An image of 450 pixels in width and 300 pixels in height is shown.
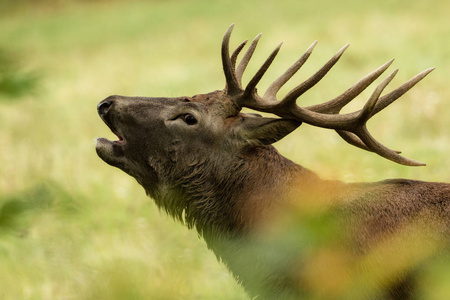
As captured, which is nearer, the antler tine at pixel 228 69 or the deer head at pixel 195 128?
the deer head at pixel 195 128

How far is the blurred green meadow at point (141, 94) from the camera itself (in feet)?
8.77

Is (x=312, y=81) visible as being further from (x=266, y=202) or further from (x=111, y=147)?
(x=111, y=147)

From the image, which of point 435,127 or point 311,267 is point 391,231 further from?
Result: point 435,127

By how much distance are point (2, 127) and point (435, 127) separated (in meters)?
7.46

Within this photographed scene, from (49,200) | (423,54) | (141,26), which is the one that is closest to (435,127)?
(423,54)

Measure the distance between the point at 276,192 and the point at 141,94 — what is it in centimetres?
1234

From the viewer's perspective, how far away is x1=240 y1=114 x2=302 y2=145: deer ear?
182 inches

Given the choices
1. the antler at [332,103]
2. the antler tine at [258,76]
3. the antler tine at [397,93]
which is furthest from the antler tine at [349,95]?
the antler tine at [258,76]

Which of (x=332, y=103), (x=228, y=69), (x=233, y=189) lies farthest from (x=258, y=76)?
(x=233, y=189)

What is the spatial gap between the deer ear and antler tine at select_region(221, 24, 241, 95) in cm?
24

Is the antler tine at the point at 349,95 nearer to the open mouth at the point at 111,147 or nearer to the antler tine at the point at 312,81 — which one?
the antler tine at the point at 312,81

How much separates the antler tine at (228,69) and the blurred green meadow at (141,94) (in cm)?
85

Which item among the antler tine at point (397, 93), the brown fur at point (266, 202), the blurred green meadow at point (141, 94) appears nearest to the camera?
the blurred green meadow at point (141, 94)

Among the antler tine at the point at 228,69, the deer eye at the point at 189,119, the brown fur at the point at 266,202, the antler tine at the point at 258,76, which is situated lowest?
the brown fur at the point at 266,202
